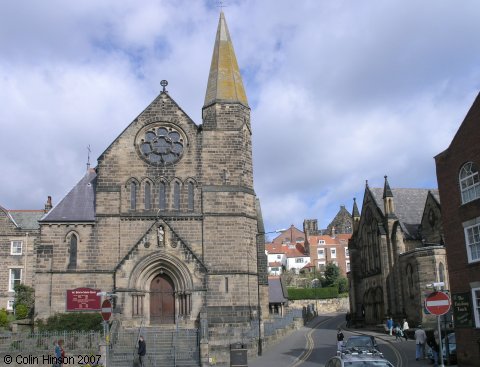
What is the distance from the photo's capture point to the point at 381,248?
4281cm

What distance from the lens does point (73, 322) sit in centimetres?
2739

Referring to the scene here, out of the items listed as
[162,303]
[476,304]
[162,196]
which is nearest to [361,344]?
[476,304]

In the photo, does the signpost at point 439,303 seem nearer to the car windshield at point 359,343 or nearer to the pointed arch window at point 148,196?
the car windshield at point 359,343

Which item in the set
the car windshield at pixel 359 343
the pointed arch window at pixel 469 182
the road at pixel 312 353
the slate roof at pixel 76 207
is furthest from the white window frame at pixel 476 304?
the slate roof at pixel 76 207

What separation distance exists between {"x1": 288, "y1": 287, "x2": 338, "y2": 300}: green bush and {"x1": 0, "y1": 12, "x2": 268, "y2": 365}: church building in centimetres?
4331

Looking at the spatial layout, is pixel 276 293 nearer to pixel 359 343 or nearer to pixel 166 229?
pixel 166 229

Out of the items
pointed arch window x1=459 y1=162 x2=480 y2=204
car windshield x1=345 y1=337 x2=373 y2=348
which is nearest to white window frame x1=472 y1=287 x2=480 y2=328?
pointed arch window x1=459 y1=162 x2=480 y2=204

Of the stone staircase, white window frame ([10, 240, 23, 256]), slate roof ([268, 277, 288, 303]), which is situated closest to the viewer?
the stone staircase

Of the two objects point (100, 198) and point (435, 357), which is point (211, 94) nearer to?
point (100, 198)

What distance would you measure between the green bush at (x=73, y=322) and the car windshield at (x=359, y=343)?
1269 cm

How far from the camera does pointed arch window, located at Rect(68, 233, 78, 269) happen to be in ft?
98.5

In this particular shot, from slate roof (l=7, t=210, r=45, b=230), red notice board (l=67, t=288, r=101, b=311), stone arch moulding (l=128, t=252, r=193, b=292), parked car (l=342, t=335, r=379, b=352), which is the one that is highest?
slate roof (l=7, t=210, r=45, b=230)

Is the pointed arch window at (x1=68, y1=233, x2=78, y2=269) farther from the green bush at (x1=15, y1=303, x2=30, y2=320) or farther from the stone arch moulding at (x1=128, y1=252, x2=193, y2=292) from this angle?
the green bush at (x1=15, y1=303, x2=30, y2=320)

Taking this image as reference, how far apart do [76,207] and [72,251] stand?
2.67 meters
